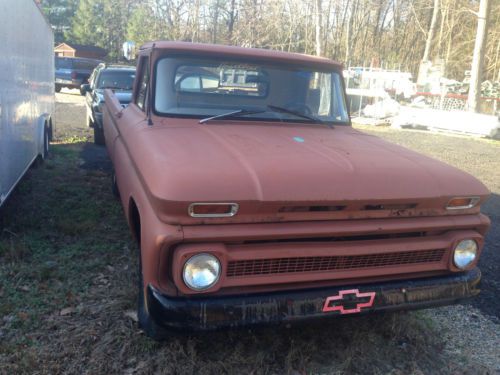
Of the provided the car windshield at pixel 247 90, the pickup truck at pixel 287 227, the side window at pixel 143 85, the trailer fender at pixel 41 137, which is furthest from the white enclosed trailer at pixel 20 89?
the pickup truck at pixel 287 227

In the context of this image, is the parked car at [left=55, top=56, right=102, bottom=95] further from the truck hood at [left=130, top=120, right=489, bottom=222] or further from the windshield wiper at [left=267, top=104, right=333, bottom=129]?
the truck hood at [left=130, top=120, right=489, bottom=222]

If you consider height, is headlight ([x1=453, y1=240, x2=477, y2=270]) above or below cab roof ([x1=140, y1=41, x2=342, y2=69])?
below

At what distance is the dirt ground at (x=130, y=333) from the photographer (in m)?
2.97

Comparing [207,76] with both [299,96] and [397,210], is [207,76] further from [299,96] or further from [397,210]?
[397,210]

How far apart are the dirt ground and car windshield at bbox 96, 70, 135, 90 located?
21.2ft

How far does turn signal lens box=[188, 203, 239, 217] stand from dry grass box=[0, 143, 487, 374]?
0.75m

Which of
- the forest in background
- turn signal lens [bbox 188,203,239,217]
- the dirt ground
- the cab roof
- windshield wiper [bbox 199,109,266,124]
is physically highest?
the forest in background

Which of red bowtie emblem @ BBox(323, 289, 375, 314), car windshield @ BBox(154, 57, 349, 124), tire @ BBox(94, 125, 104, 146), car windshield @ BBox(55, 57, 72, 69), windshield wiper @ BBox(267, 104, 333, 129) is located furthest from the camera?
car windshield @ BBox(55, 57, 72, 69)

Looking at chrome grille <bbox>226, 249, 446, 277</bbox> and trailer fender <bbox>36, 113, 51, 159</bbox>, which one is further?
trailer fender <bbox>36, 113, 51, 159</bbox>

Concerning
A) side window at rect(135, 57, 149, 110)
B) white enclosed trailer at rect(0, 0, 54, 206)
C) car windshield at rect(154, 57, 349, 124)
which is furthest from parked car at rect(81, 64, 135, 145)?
car windshield at rect(154, 57, 349, 124)

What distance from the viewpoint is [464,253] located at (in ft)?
9.92

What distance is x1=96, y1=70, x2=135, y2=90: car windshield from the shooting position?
10984 millimetres

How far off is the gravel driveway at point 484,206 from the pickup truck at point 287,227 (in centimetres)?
66

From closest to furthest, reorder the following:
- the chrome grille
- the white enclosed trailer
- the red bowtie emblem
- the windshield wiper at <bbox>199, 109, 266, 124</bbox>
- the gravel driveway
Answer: the chrome grille, the red bowtie emblem, the gravel driveway, the windshield wiper at <bbox>199, 109, 266, 124</bbox>, the white enclosed trailer
